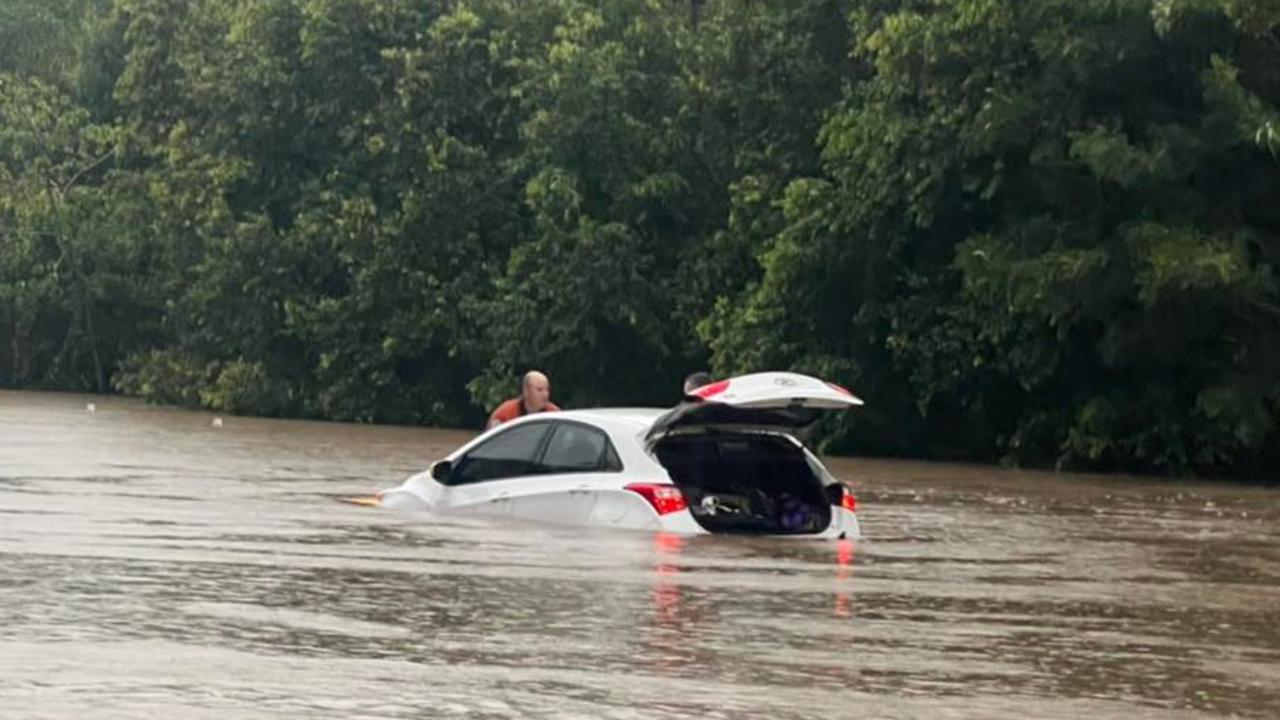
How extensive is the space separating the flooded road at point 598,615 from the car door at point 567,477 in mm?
255

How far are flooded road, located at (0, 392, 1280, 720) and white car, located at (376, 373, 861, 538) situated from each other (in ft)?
0.99

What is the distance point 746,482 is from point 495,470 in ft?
6.26

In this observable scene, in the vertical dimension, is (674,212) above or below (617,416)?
above

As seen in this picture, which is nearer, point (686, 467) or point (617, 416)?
point (686, 467)

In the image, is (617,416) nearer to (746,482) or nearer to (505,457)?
(746,482)

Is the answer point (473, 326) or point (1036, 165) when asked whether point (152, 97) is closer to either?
point (473, 326)

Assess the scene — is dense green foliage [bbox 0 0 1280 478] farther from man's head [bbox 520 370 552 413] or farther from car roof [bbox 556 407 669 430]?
car roof [bbox 556 407 669 430]

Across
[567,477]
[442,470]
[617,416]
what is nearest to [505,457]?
[442,470]

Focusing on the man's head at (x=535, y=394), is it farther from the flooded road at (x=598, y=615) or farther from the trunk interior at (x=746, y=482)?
the trunk interior at (x=746, y=482)

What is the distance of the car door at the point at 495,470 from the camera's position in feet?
59.9

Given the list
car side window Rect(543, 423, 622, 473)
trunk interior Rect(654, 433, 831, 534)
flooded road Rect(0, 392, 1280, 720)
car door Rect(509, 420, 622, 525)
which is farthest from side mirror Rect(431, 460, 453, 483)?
trunk interior Rect(654, 433, 831, 534)

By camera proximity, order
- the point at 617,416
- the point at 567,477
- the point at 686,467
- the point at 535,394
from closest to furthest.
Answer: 1. the point at 686,467
2. the point at 617,416
3. the point at 567,477
4. the point at 535,394

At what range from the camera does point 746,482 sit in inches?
700

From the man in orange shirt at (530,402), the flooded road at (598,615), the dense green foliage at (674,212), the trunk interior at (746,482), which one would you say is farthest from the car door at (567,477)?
the dense green foliage at (674,212)
